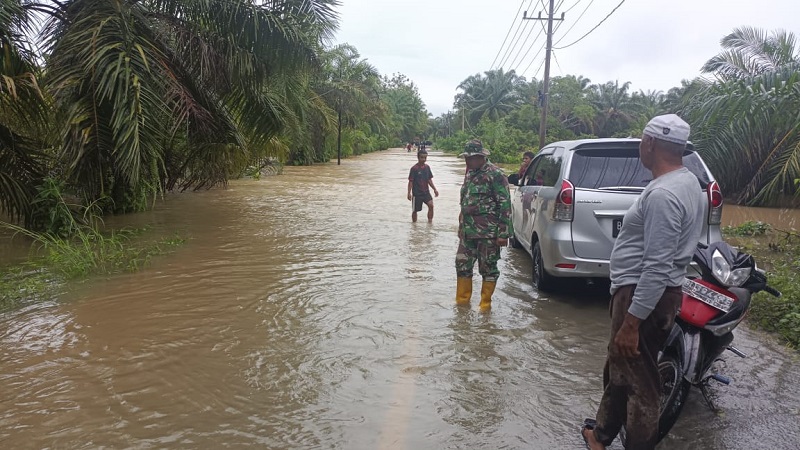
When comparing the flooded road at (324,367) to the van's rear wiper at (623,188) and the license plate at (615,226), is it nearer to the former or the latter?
the license plate at (615,226)

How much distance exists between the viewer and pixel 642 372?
2.83 meters

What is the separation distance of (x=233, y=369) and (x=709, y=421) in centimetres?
326

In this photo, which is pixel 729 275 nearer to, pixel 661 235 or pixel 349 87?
pixel 661 235

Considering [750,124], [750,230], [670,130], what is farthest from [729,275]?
[750,124]

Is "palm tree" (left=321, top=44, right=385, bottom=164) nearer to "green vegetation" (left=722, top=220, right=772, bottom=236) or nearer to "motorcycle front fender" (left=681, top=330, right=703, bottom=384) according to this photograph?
"green vegetation" (left=722, top=220, right=772, bottom=236)

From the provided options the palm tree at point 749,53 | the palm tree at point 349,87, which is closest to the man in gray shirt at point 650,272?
the palm tree at point 749,53

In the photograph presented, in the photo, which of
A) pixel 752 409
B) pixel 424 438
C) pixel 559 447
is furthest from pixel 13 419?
pixel 752 409

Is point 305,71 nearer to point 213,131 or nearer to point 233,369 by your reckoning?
point 213,131

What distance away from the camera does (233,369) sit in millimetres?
4367

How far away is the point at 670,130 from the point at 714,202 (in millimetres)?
3220

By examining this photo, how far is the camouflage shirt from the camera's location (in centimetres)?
578

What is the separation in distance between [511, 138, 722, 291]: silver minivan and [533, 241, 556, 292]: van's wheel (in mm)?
295

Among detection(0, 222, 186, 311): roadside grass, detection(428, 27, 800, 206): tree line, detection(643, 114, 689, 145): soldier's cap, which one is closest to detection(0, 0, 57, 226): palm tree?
detection(0, 222, 186, 311): roadside grass

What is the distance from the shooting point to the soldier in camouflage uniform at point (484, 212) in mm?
5773
